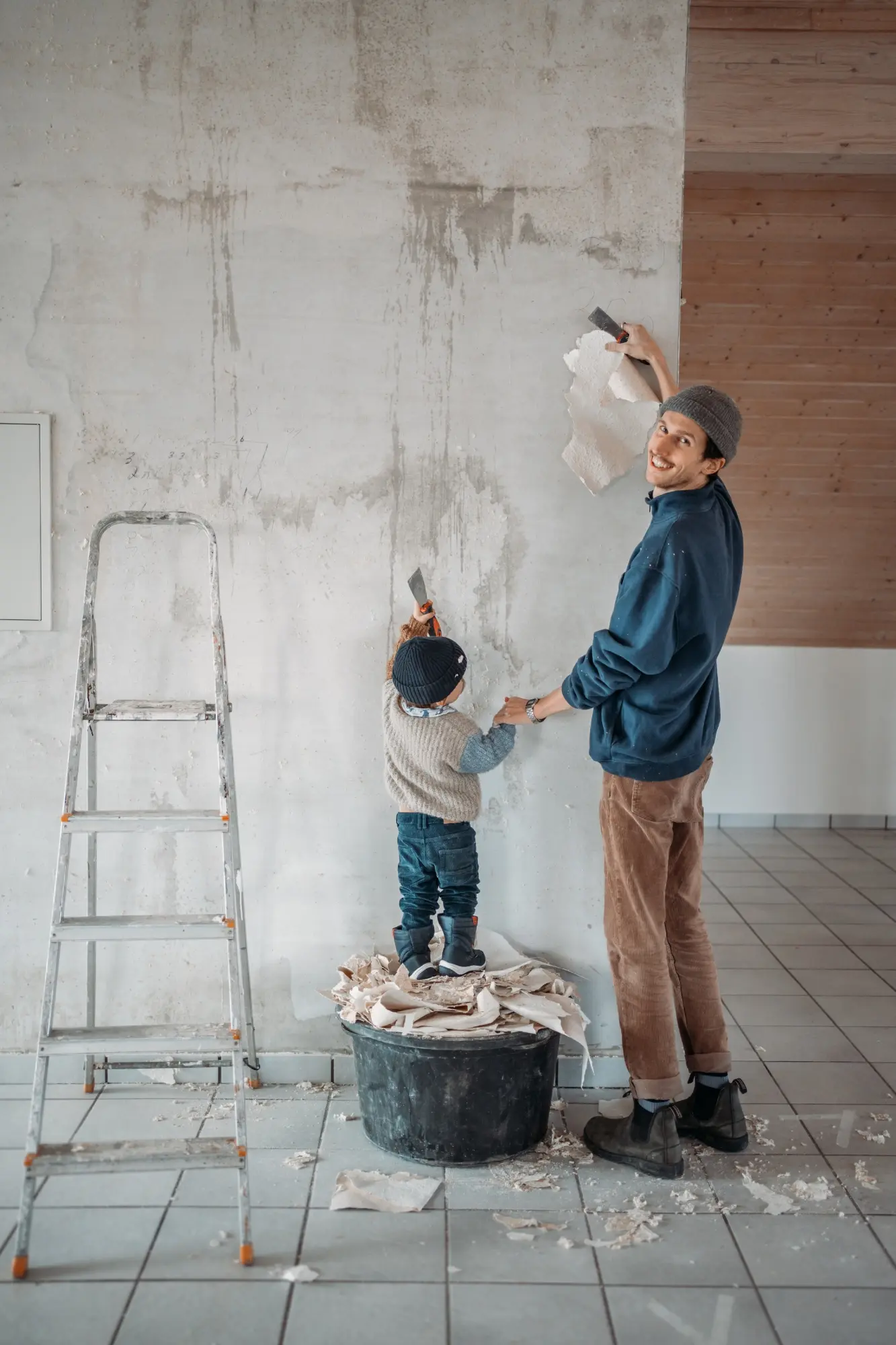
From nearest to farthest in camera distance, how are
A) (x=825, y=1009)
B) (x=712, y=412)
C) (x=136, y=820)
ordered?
(x=136, y=820) < (x=712, y=412) < (x=825, y=1009)

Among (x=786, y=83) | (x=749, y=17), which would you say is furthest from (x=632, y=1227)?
(x=749, y=17)

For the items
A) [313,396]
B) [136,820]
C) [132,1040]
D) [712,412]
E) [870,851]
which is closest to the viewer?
[132,1040]

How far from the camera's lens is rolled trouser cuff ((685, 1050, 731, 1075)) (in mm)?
2488

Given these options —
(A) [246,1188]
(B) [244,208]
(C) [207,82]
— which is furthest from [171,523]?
(A) [246,1188]

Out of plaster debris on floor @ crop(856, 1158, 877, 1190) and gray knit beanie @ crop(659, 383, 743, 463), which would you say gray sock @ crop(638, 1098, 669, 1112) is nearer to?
plaster debris on floor @ crop(856, 1158, 877, 1190)

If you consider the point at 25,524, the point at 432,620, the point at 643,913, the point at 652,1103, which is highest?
the point at 25,524

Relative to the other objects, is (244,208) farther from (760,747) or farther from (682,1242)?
(760,747)

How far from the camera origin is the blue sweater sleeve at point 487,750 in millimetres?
2473

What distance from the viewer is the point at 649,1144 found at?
2328 mm

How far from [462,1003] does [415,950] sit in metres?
0.22

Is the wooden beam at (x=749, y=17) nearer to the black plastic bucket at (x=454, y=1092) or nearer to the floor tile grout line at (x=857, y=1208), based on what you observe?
the black plastic bucket at (x=454, y=1092)

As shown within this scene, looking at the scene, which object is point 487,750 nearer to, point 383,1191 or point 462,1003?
point 462,1003

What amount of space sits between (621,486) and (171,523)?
40.8 inches

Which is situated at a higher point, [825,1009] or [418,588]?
[418,588]
